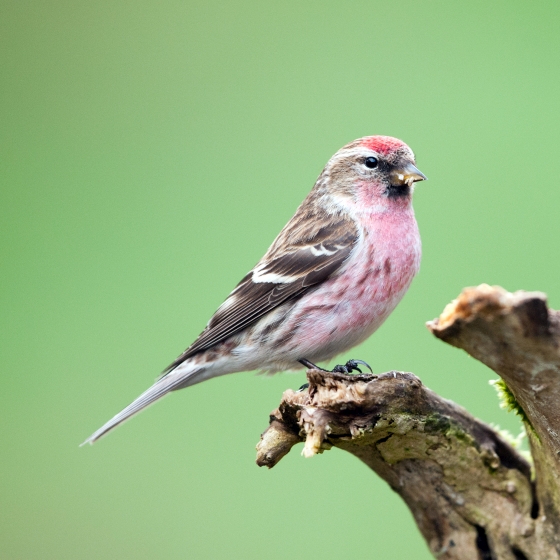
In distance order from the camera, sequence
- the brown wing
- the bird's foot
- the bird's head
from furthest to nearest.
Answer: the bird's head < the brown wing < the bird's foot

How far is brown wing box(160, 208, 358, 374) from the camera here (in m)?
4.32

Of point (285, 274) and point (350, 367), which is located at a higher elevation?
point (285, 274)

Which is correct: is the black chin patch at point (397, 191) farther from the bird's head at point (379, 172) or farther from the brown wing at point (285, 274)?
the brown wing at point (285, 274)

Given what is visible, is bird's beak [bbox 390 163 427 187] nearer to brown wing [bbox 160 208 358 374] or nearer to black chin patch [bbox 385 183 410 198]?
black chin patch [bbox 385 183 410 198]

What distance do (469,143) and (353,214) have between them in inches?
98.1

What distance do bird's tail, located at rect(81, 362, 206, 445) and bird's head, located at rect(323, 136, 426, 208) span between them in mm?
1286

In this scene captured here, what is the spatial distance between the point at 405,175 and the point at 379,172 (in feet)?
0.56

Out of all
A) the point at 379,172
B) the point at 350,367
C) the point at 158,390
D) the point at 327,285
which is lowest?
the point at 350,367

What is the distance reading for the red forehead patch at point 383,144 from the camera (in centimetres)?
447

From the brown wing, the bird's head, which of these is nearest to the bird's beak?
the bird's head

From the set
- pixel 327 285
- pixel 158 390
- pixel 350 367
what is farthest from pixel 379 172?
pixel 158 390

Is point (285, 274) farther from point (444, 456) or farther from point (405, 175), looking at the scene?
point (444, 456)

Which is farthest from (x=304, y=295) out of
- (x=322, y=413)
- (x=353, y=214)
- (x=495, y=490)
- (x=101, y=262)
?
(x=101, y=262)

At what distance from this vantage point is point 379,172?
4512 millimetres
